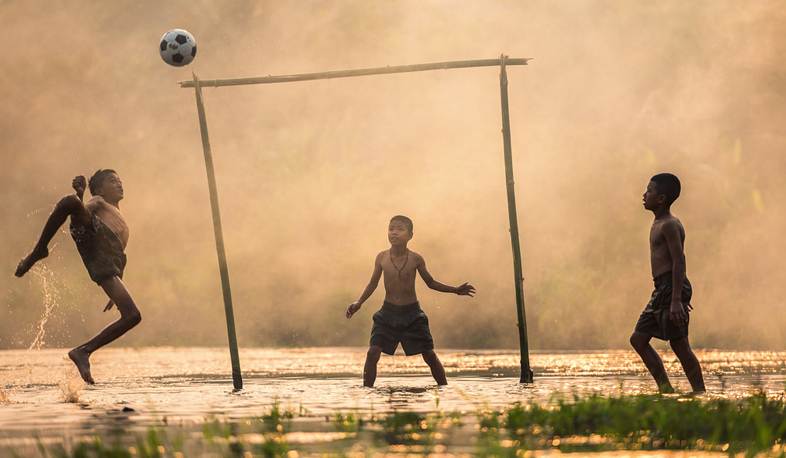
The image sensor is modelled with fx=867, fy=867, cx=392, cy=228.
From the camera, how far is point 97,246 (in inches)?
336

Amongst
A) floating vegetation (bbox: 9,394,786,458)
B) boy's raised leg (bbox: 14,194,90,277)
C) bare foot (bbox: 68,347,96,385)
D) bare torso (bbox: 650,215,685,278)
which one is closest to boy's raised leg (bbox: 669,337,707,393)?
bare torso (bbox: 650,215,685,278)

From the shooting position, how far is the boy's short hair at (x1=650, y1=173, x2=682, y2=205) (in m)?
7.99

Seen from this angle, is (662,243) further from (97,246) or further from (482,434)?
(97,246)

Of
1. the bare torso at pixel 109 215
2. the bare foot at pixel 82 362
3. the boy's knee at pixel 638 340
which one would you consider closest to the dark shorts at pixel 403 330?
the boy's knee at pixel 638 340

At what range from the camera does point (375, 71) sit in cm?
936

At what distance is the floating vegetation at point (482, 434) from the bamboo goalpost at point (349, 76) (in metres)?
3.56

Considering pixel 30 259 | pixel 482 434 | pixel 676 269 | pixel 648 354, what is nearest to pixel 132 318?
pixel 30 259

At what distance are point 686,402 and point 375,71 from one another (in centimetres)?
501

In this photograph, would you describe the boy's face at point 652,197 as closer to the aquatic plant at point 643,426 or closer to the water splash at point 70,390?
the aquatic plant at point 643,426

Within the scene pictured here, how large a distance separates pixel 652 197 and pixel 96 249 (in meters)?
5.36

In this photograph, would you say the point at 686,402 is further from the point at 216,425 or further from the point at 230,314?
the point at 230,314

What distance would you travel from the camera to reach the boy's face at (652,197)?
8.01 m

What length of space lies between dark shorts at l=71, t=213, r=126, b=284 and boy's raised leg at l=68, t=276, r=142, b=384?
96mm

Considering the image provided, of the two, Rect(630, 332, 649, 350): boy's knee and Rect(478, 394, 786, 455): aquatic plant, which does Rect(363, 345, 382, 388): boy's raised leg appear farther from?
Rect(478, 394, 786, 455): aquatic plant
